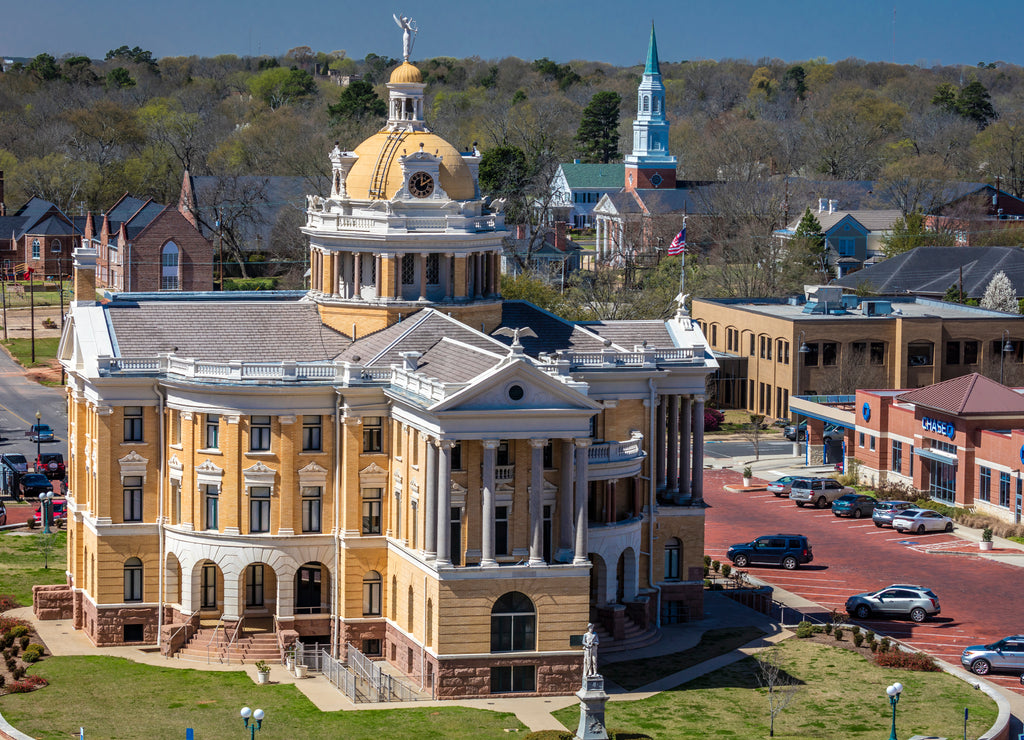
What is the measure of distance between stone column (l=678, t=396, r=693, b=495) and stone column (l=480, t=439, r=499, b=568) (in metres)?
14.4

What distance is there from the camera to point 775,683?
73375 mm

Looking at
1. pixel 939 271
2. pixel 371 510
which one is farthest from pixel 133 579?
pixel 939 271

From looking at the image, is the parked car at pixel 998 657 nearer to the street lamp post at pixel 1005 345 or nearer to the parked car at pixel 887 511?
the parked car at pixel 887 511

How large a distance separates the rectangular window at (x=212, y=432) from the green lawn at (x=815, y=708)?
17.6 m

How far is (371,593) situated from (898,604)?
22.3 meters

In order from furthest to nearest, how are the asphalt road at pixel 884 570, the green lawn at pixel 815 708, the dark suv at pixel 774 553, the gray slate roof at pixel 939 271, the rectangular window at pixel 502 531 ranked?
the gray slate roof at pixel 939 271 → the dark suv at pixel 774 553 → the asphalt road at pixel 884 570 → the rectangular window at pixel 502 531 → the green lawn at pixel 815 708

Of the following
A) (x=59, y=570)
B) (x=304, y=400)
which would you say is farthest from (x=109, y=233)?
(x=304, y=400)

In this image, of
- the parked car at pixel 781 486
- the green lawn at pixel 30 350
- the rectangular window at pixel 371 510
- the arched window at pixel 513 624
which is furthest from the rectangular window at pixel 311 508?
the green lawn at pixel 30 350

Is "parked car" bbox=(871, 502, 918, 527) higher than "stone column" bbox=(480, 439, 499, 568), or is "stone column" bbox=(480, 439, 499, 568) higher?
"stone column" bbox=(480, 439, 499, 568)

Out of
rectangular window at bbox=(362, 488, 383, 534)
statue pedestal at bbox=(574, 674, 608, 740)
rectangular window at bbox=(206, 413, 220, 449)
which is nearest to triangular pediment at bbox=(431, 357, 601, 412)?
rectangular window at bbox=(362, 488, 383, 534)

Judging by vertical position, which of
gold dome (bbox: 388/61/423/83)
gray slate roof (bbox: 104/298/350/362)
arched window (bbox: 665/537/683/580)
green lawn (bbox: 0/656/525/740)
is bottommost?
green lawn (bbox: 0/656/525/740)

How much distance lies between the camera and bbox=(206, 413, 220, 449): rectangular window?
7769cm

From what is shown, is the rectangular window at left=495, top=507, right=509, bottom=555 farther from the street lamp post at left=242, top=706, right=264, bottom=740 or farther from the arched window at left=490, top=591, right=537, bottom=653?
the street lamp post at left=242, top=706, right=264, bottom=740

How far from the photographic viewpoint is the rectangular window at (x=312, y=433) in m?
77.7
